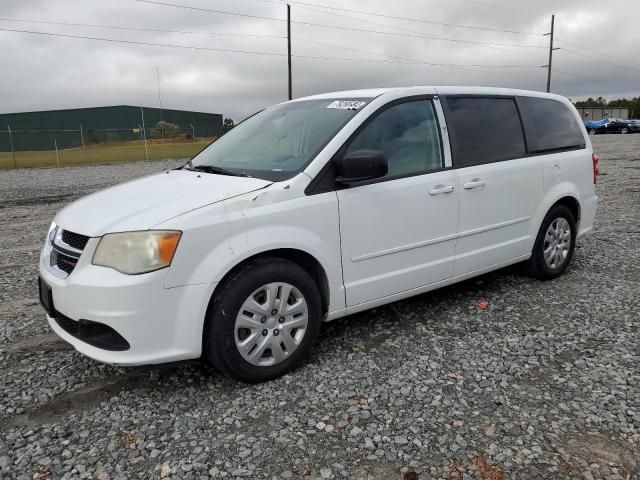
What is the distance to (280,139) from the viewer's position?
3.92m

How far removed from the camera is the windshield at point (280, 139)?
3.52m

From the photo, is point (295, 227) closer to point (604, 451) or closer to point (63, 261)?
point (63, 261)

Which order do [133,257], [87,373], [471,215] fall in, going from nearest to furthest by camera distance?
[133,257] < [87,373] < [471,215]

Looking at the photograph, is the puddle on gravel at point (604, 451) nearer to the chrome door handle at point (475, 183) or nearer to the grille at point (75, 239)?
the chrome door handle at point (475, 183)

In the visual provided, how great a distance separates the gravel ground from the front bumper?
0.36 meters

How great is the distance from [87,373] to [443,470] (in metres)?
2.29

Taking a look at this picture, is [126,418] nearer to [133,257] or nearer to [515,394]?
[133,257]

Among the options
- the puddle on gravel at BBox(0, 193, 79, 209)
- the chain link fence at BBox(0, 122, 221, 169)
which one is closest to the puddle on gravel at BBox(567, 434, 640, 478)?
the puddle on gravel at BBox(0, 193, 79, 209)

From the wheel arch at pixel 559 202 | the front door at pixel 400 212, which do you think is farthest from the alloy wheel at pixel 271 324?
the wheel arch at pixel 559 202

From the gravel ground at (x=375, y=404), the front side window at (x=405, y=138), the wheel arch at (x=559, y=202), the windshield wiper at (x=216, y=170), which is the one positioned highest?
the front side window at (x=405, y=138)

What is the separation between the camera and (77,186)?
561 inches

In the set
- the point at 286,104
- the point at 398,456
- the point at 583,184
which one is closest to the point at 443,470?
the point at 398,456

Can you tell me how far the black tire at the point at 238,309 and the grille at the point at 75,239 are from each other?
2.65 feet

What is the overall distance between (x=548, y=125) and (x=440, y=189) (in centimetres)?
185
